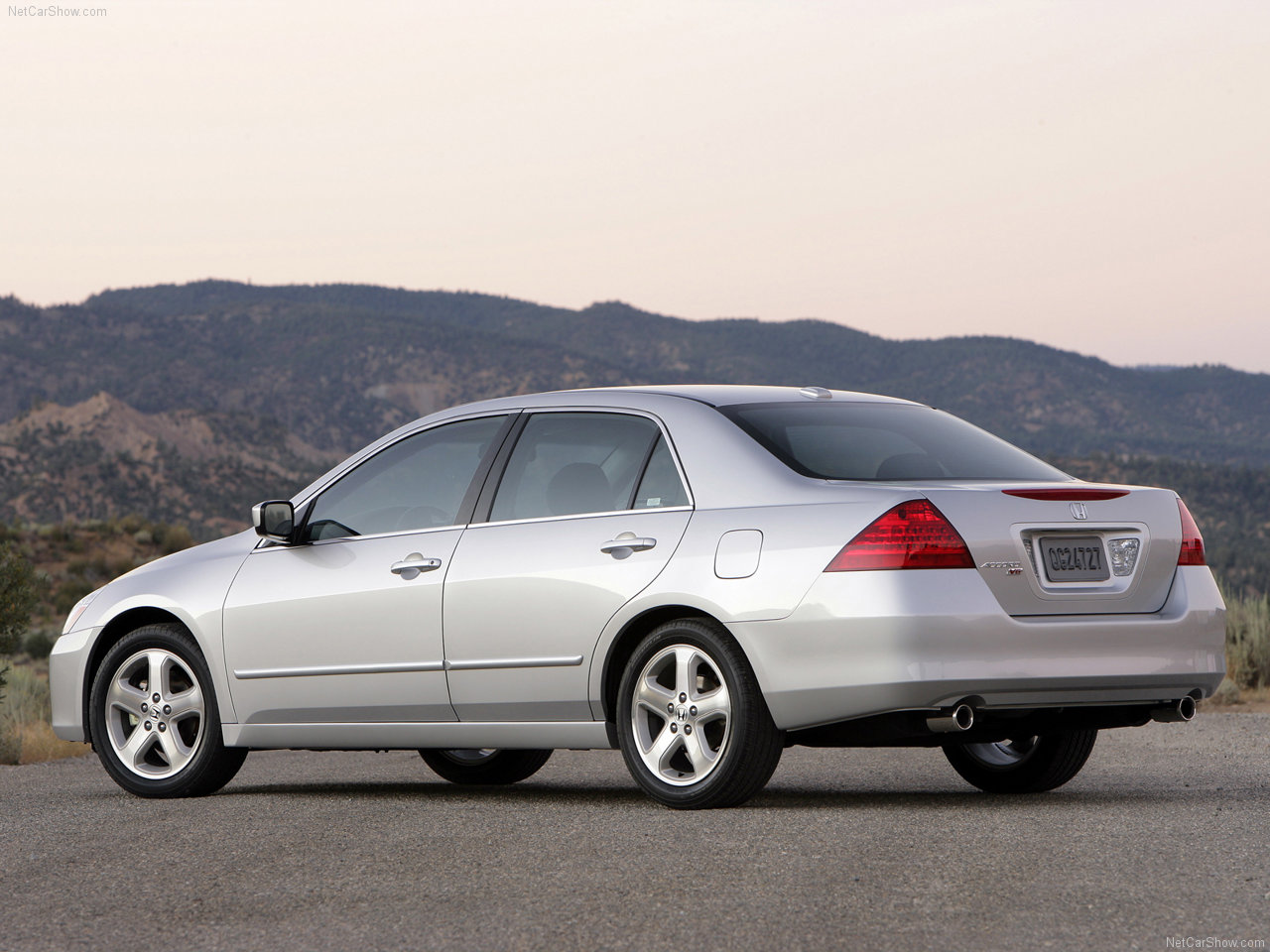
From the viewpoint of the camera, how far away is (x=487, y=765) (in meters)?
8.73

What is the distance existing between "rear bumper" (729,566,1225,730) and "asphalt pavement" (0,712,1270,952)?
444 mm

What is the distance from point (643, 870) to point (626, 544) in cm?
172

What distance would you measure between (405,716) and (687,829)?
1.80m

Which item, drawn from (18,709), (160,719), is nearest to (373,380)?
(18,709)

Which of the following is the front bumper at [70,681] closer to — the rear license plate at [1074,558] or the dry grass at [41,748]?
the dry grass at [41,748]

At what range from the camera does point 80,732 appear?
8398 millimetres

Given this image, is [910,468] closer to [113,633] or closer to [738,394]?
[738,394]

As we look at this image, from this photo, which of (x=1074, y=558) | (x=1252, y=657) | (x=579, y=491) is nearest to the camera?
(x=1074, y=558)

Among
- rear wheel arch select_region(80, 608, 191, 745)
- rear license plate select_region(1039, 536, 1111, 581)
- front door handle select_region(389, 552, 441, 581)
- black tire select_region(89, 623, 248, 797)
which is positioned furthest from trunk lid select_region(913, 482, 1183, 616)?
rear wheel arch select_region(80, 608, 191, 745)

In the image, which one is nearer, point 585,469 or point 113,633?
point 585,469

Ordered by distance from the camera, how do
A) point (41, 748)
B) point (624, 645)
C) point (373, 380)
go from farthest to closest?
point (373, 380), point (41, 748), point (624, 645)

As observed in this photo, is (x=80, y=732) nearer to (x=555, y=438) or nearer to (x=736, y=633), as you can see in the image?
(x=555, y=438)

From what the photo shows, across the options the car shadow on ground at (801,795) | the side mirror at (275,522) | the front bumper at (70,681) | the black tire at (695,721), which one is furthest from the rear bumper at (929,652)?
the front bumper at (70,681)

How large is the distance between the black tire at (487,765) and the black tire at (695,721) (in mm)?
1933
